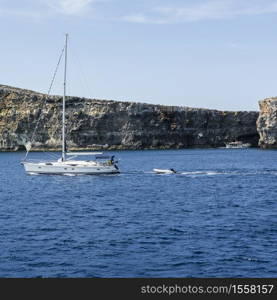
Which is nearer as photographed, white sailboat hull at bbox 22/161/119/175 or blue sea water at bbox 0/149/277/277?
blue sea water at bbox 0/149/277/277

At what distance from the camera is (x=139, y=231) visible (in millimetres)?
37594

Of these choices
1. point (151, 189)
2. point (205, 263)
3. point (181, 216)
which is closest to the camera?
point (205, 263)

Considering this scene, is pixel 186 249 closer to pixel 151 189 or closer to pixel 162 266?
pixel 162 266

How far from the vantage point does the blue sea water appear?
27.9 metres

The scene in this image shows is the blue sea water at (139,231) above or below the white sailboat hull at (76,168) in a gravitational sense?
below

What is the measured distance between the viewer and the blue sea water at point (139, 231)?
27889 millimetres

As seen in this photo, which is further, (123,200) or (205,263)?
(123,200)

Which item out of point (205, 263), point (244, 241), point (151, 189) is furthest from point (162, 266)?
point (151, 189)

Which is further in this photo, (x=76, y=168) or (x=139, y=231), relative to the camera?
(x=76, y=168)

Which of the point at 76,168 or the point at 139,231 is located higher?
the point at 76,168

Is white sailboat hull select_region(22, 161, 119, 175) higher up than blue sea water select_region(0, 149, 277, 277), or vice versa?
white sailboat hull select_region(22, 161, 119, 175)

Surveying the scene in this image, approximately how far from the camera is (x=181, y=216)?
1762 inches

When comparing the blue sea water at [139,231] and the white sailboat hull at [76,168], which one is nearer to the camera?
the blue sea water at [139,231]
